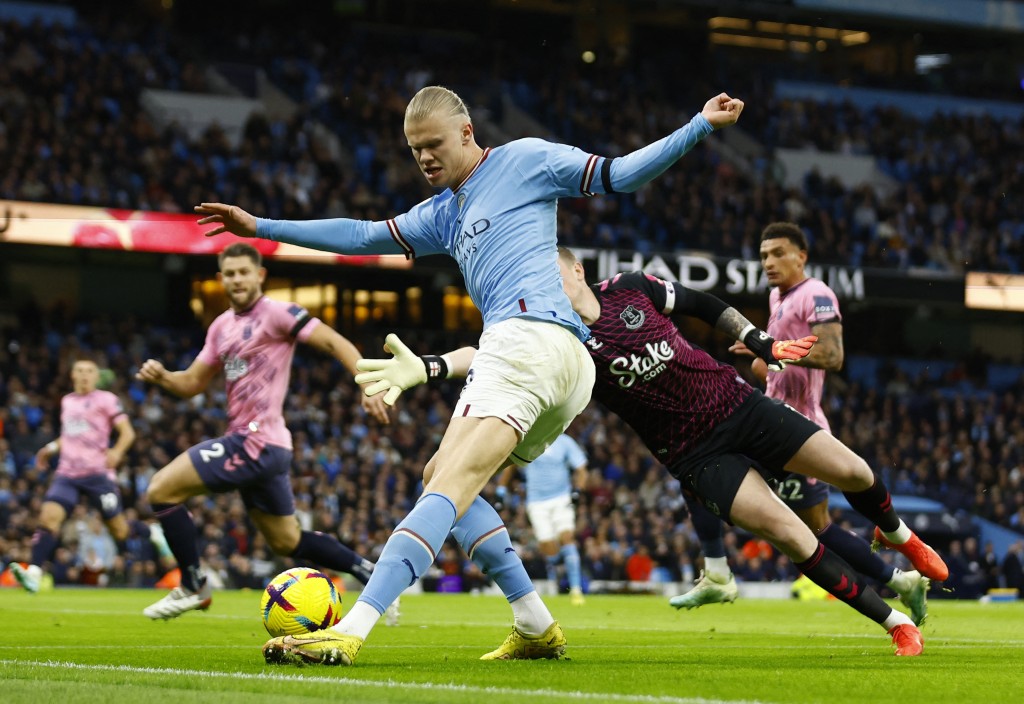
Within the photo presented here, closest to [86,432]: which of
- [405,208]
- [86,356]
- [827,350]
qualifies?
[86,356]

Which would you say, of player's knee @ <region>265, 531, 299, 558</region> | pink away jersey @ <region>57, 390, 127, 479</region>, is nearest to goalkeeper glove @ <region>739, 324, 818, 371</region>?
player's knee @ <region>265, 531, 299, 558</region>

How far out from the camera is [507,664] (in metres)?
6.27

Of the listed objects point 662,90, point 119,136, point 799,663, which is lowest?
point 799,663

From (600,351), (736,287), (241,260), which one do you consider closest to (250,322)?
(241,260)

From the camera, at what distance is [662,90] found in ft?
120

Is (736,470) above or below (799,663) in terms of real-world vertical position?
above

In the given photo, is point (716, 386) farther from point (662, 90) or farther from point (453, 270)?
point (662, 90)

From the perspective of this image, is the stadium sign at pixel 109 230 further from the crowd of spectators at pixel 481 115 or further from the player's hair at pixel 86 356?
the player's hair at pixel 86 356

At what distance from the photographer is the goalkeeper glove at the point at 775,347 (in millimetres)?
7196

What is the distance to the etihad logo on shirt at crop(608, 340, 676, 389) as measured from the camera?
754 centimetres

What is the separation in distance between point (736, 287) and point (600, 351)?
71.4ft

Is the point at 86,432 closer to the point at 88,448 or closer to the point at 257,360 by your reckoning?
the point at 88,448

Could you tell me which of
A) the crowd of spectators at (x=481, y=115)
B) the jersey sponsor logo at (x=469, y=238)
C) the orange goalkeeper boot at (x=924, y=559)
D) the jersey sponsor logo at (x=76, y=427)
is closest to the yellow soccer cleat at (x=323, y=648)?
the jersey sponsor logo at (x=469, y=238)

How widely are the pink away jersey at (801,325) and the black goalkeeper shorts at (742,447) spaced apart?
1.52m
